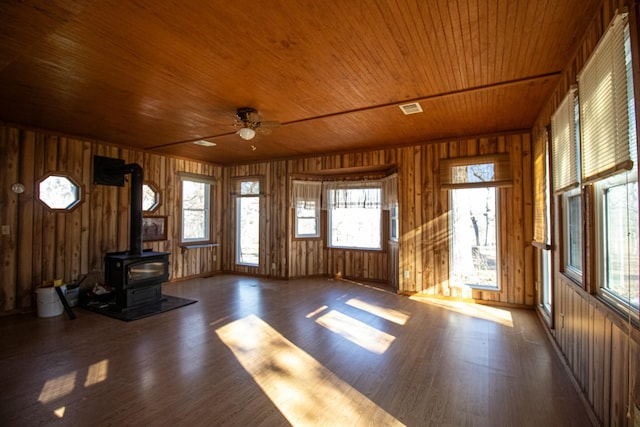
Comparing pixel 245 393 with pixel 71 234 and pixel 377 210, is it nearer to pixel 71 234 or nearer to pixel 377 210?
pixel 71 234

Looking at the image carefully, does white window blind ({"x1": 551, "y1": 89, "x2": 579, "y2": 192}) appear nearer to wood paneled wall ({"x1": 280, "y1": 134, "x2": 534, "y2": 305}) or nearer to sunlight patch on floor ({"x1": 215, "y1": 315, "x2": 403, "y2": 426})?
wood paneled wall ({"x1": 280, "y1": 134, "x2": 534, "y2": 305})

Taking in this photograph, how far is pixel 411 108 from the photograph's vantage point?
3.75 meters

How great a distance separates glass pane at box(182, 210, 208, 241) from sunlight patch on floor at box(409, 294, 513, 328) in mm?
4797

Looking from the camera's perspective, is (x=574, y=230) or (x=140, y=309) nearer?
(x=574, y=230)

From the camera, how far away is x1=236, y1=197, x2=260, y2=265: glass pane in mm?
7164

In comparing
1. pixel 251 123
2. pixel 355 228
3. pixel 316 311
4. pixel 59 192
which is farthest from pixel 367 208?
pixel 59 192

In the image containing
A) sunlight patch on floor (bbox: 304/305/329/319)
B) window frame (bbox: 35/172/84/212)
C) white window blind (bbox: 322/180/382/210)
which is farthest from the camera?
white window blind (bbox: 322/180/382/210)

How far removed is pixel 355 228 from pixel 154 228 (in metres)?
4.17

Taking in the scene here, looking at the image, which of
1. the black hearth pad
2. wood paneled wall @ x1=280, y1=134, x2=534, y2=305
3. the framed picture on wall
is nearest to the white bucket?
the black hearth pad

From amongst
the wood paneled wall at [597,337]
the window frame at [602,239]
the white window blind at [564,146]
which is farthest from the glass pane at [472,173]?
the window frame at [602,239]

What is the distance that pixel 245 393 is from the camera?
2.39 m

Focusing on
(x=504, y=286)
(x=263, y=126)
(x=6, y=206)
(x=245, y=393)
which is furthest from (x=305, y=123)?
(x=6, y=206)

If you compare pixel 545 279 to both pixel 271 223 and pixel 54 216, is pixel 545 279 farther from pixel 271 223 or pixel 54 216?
pixel 54 216

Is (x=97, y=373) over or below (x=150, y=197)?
below
